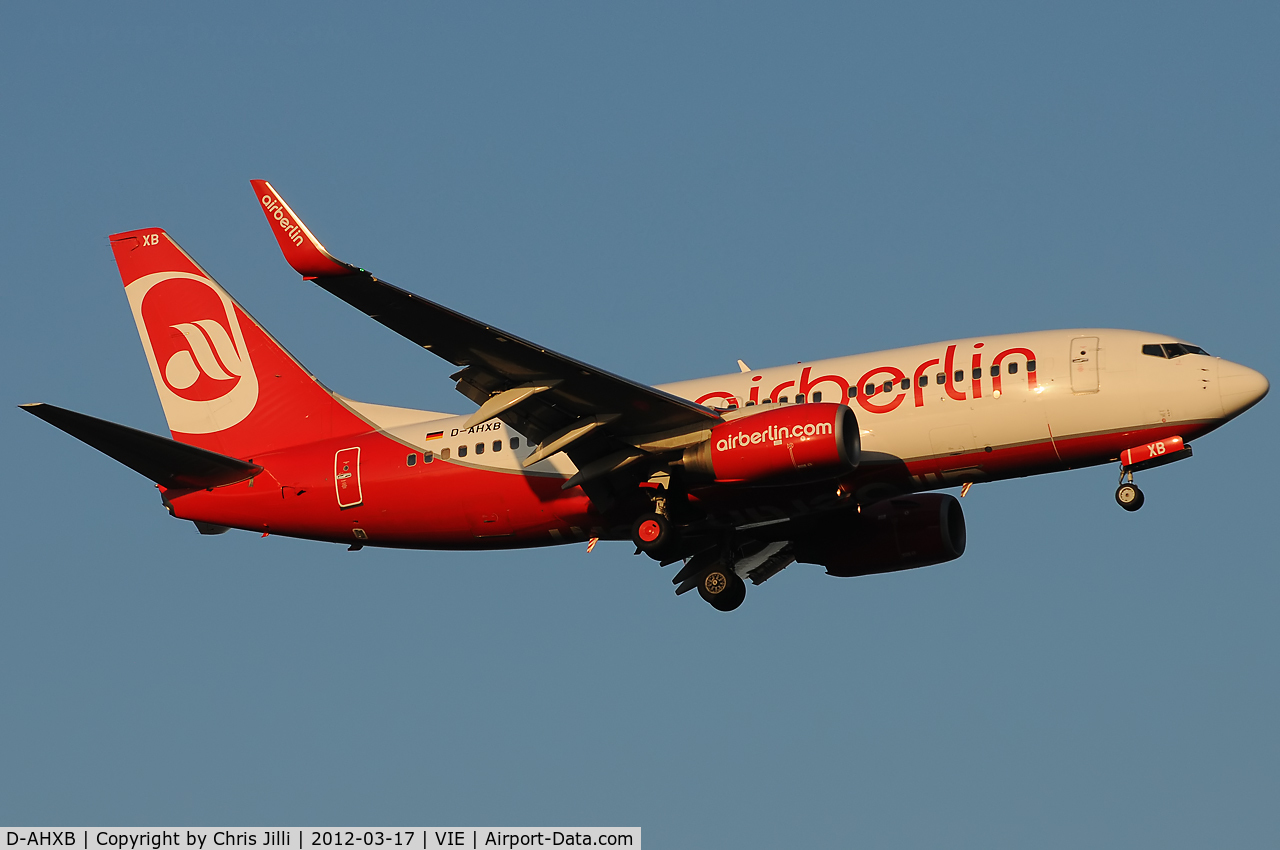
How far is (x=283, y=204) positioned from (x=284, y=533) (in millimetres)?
11626

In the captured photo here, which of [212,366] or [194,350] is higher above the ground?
[194,350]

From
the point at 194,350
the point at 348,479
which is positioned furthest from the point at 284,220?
the point at 194,350

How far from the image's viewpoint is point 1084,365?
1325 inches

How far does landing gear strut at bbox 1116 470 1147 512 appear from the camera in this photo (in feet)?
110

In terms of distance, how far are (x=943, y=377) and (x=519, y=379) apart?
8.83 meters

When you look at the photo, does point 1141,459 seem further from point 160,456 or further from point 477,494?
point 160,456

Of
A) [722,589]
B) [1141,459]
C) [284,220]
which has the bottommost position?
[722,589]

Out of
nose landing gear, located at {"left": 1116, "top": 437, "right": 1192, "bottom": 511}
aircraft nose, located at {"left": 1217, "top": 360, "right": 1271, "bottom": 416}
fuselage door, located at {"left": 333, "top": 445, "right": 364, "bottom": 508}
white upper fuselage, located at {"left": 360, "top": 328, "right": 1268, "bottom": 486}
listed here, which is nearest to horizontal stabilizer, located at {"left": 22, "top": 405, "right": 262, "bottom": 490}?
fuselage door, located at {"left": 333, "top": 445, "right": 364, "bottom": 508}

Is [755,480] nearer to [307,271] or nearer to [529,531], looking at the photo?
[529,531]

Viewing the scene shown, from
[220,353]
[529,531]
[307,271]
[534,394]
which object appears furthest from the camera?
[220,353]

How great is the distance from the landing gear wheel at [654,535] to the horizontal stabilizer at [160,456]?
10.2 metres

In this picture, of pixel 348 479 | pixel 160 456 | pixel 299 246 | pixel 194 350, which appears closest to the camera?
pixel 299 246

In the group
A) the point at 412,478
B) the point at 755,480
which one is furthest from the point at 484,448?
the point at 755,480

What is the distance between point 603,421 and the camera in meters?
34.2
